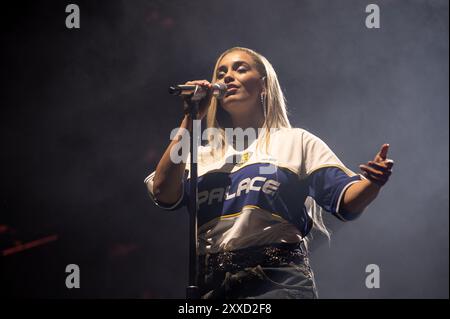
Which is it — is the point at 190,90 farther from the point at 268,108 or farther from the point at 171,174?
the point at 268,108

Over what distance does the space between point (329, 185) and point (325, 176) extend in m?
0.05

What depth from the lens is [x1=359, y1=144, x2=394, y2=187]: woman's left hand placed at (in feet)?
6.63

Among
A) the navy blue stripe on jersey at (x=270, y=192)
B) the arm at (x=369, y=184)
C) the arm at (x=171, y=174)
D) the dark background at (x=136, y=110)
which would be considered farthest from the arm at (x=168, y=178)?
the dark background at (x=136, y=110)

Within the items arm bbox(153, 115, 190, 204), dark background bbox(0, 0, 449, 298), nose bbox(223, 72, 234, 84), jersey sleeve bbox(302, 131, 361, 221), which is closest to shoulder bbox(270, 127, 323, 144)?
jersey sleeve bbox(302, 131, 361, 221)

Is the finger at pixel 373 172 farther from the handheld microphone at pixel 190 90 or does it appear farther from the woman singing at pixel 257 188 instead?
the handheld microphone at pixel 190 90

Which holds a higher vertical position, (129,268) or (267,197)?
(267,197)

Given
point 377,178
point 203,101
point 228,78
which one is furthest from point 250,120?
point 377,178

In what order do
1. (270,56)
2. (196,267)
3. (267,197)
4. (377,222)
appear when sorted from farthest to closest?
(377,222) < (270,56) < (267,197) < (196,267)

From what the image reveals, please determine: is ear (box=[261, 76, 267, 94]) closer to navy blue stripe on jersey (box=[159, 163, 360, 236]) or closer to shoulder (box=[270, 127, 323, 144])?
shoulder (box=[270, 127, 323, 144])

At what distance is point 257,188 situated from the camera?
2.35m

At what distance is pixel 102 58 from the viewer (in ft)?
11.1

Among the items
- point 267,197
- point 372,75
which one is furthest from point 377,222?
point 267,197
